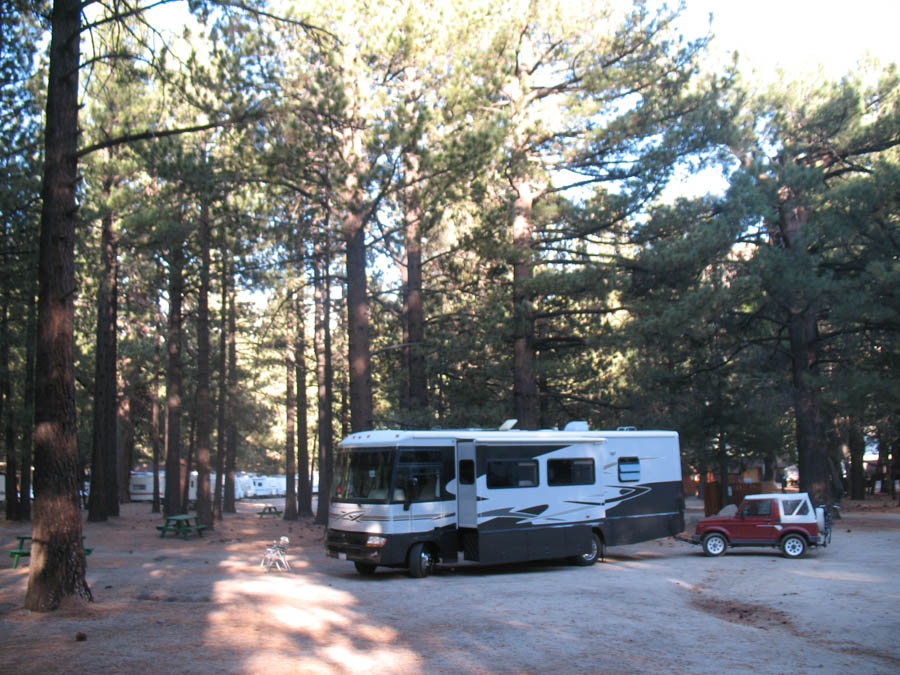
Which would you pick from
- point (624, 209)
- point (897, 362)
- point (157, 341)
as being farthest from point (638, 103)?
point (157, 341)

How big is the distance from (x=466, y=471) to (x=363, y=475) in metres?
1.93

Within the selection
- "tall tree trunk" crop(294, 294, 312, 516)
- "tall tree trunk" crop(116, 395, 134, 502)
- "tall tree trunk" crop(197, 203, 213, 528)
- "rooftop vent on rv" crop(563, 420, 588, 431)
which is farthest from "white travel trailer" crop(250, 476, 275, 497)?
"rooftop vent on rv" crop(563, 420, 588, 431)

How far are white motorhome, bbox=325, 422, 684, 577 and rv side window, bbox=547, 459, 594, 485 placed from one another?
0.8 inches

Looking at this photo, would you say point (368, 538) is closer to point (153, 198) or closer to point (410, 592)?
point (410, 592)

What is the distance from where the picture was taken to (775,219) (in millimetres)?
20953

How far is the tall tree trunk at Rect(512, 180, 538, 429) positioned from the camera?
1955 cm

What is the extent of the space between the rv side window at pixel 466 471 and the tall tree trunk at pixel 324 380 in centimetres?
1017

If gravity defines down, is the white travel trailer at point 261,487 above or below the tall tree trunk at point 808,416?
below

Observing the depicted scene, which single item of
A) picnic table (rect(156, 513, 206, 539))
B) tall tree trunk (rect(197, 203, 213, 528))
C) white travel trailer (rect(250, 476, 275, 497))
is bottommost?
white travel trailer (rect(250, 476, 275, 497))

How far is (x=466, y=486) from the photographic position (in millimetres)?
14648

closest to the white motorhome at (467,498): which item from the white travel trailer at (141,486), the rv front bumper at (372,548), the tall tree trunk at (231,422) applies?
the rv front bumper at (372,548)

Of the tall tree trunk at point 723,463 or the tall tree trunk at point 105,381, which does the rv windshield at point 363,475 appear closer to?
the tall tree trunk at point 105,381

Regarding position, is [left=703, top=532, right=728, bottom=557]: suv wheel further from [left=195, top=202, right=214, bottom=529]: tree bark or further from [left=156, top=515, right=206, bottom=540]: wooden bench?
[left=195, top=202, right=214, bottom=529]: tree bark

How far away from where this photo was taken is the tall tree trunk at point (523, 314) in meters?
19.5
